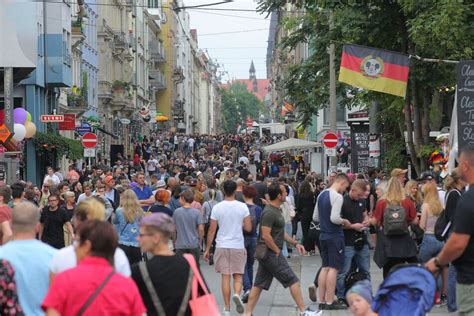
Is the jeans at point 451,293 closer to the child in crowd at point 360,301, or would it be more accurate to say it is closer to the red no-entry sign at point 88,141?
the child in crowd at point 360,301

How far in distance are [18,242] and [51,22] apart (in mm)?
36609

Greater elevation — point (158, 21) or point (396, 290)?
point (158, 21)

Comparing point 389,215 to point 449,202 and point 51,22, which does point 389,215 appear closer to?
point 449,202

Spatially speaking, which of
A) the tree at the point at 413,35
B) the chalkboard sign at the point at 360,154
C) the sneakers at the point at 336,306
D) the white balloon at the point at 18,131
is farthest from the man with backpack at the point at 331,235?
the chalkboard sign at the point at 360,154

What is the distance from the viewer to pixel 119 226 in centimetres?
1447

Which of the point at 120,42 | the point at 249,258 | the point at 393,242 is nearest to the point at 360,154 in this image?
the point at 249,258

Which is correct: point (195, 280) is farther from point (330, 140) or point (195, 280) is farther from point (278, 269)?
point (330, 140)

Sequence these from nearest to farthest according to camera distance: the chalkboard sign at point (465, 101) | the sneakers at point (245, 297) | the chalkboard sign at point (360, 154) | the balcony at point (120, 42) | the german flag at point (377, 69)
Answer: the chalkboard sign at point (465, 101)
the sneakers at point (245, 297)
the german flag at point (377, 69)
the chalkboard sign at point (360, 154)
the balcony at point (120, 42)

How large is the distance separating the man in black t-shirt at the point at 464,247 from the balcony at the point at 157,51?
3281 inches

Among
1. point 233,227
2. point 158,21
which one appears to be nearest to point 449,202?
point 233,227

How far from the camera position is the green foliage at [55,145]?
3944 centimetres

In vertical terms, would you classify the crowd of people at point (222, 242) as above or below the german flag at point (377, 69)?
below

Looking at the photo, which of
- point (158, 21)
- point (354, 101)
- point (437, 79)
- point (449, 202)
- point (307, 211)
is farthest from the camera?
point (158, 21)

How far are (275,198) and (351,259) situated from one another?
163cm
